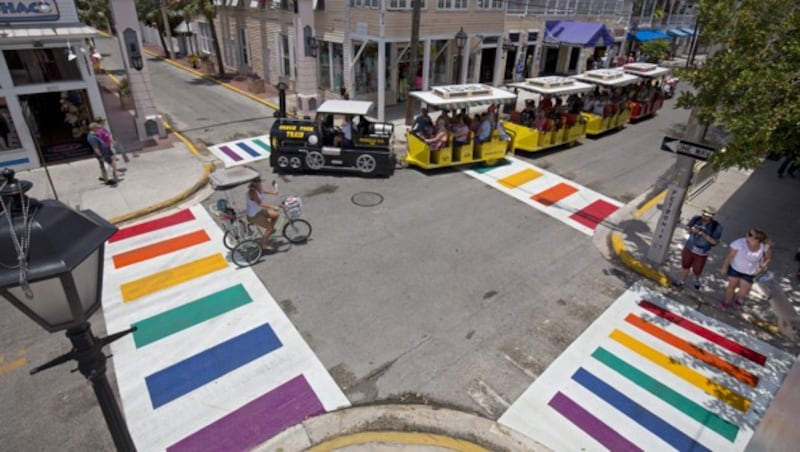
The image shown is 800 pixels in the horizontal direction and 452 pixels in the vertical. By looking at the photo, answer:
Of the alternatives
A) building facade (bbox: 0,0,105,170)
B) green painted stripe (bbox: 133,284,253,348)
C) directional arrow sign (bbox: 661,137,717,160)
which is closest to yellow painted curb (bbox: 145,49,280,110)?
building facade (bbox: 0,0,105,170)

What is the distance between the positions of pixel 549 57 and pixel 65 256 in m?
34.0

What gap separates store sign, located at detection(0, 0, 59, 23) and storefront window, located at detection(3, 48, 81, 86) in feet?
4.52

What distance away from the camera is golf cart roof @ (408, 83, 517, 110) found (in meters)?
13.0

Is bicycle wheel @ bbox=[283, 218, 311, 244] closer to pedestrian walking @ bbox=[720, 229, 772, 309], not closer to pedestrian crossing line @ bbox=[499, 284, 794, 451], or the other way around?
pedestrian crossing line @ bbox=[499, 284, 794, 451]

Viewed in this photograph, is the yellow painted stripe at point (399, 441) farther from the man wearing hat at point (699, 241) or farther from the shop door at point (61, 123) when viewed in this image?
the shop door at point (61, 123)

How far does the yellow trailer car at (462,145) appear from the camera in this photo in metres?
13.3

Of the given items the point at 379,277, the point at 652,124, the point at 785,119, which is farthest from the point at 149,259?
the point at 652,124

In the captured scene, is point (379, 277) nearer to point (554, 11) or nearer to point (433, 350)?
point (433, 350)

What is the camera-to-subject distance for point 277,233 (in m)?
10.0

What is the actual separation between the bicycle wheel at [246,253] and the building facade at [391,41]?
343 inches

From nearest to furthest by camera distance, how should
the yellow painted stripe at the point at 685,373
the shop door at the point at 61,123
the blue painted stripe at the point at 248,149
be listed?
1. the yellow painted stripe at the point at 685,373
2. the shop door at the point at 61,123
3. the blue painted stripe at the point at 248,149

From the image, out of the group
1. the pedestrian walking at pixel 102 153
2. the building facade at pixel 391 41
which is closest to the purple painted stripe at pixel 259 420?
the pedestrian walking at pixel 102 153

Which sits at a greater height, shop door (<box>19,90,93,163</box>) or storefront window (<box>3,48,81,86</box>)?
storefront window (<box>3,48,81,86</box>)

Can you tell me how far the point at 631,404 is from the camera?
20.4ft
